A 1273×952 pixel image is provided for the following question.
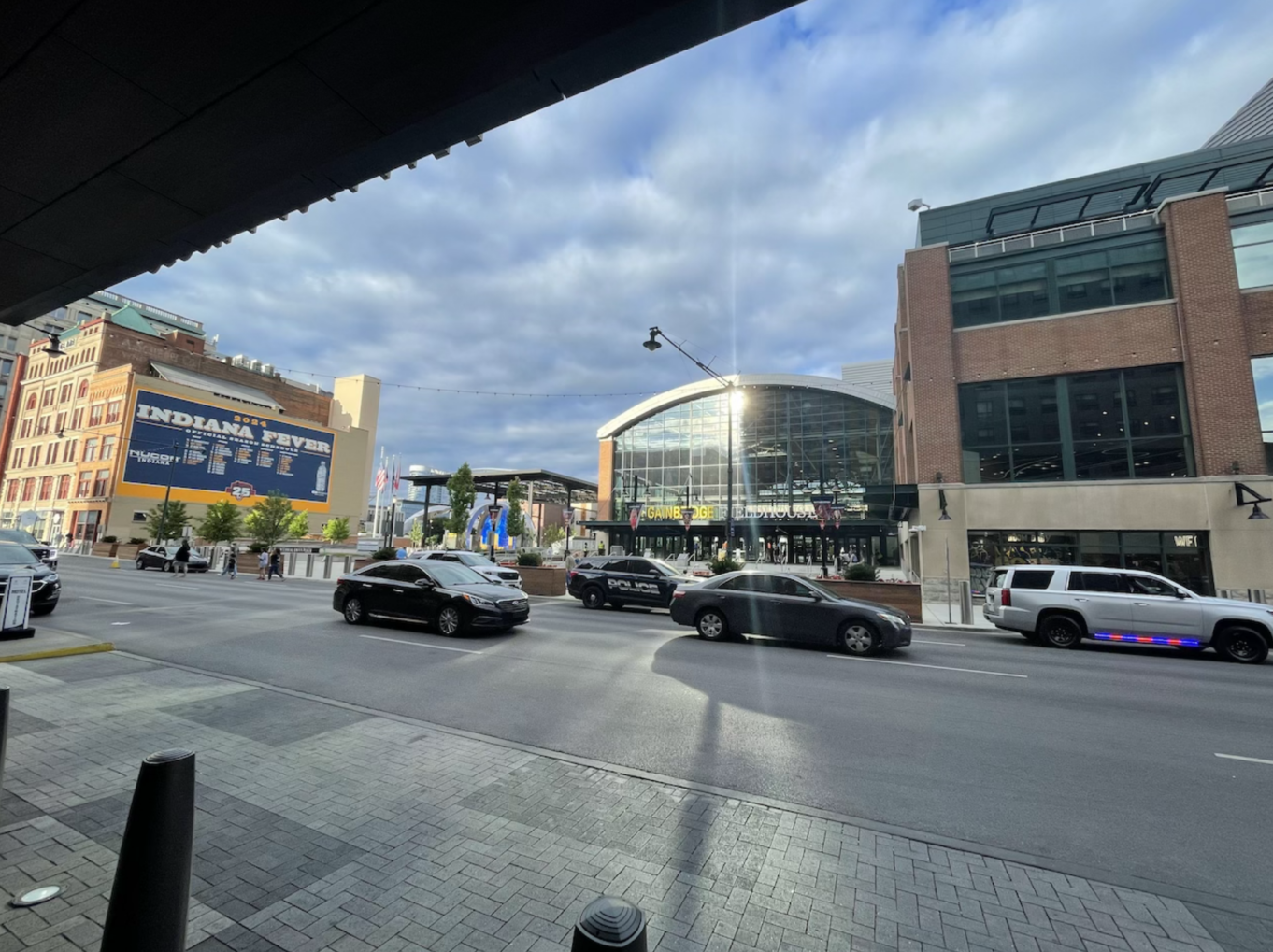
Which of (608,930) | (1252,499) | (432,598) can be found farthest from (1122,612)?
(608,930)

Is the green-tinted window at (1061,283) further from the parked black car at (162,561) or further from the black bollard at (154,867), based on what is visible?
the parked black car at (162,561)

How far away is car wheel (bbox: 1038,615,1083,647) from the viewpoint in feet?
40.5

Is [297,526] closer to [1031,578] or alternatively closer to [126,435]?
[126,435]

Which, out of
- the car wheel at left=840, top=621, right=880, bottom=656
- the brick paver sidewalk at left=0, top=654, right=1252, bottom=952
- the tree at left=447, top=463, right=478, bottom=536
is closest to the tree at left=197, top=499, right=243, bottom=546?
the tree at left=447, top=463, right=478, bottom=536

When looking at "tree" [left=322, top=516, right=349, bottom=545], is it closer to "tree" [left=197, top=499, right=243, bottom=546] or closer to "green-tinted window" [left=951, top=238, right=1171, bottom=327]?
"tree" [left=197, top=499, right=243, bottom=546]

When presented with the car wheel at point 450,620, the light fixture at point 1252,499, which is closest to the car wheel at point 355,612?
the car wheel at point 450,620

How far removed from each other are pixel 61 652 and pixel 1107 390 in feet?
97.8

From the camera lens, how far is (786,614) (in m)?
11.2

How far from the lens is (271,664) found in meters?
8.45

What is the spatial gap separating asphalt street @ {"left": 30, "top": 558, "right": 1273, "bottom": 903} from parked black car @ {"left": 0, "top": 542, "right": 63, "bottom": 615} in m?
0.65

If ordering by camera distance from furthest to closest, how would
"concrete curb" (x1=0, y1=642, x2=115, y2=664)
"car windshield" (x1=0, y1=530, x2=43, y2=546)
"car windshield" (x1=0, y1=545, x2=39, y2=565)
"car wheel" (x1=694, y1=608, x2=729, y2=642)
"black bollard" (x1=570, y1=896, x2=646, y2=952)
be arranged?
"car windshield" (x1=0, y1=530, x2=43, y2=546), "car wheel" (x1=694, y1=608, x2=729, y2=642), "car windshield" (x1=0, y1=545, x2=39, y2=565), "concrete curb" (x1=0, y1=642, x2=115, y2=664), "black bollard" (x1=570, y1=896, x2=646, y2=952)

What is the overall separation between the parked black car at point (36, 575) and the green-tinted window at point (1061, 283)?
98.9ft

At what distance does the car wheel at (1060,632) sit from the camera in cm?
1234

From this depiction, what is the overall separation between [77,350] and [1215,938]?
3565 inches
